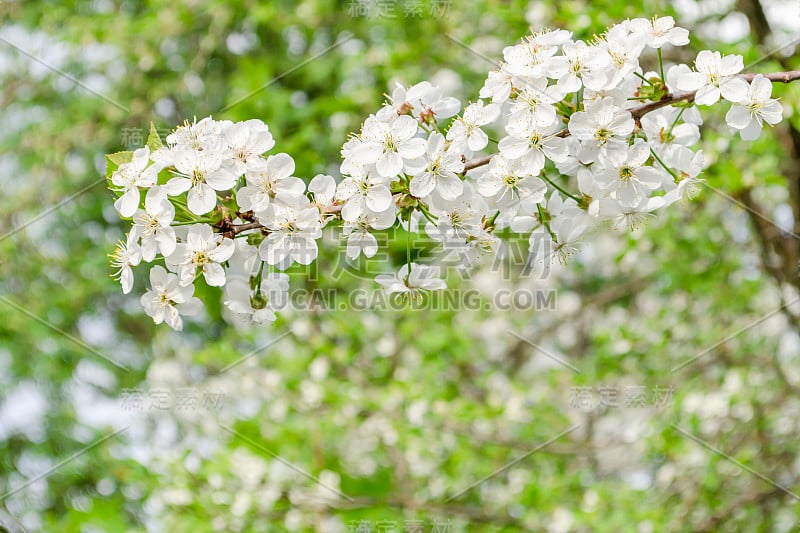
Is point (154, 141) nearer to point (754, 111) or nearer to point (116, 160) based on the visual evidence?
point (116, 160)

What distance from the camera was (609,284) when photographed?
149 inches

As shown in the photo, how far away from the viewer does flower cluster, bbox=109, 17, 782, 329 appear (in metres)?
0.79

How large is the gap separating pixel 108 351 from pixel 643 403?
2.45 m

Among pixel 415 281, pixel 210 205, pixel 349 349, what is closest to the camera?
pixel 210 205

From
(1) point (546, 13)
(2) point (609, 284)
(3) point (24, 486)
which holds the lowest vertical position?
(3) point (24, 486)

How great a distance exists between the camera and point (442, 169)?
2.62ft

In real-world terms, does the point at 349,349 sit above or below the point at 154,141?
below

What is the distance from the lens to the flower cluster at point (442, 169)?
0.79 m

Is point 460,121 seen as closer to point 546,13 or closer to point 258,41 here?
point 546,13

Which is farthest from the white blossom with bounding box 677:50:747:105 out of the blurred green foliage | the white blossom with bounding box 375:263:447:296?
→ the blurred green foliage

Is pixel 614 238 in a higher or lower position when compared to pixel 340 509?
higher

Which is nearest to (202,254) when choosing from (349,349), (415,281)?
(415,281)

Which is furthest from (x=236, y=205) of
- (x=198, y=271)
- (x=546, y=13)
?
(x=546, y=13)

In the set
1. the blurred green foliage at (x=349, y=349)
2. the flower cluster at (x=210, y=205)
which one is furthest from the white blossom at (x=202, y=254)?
the blurred green foliage at (x=349, y=349)
